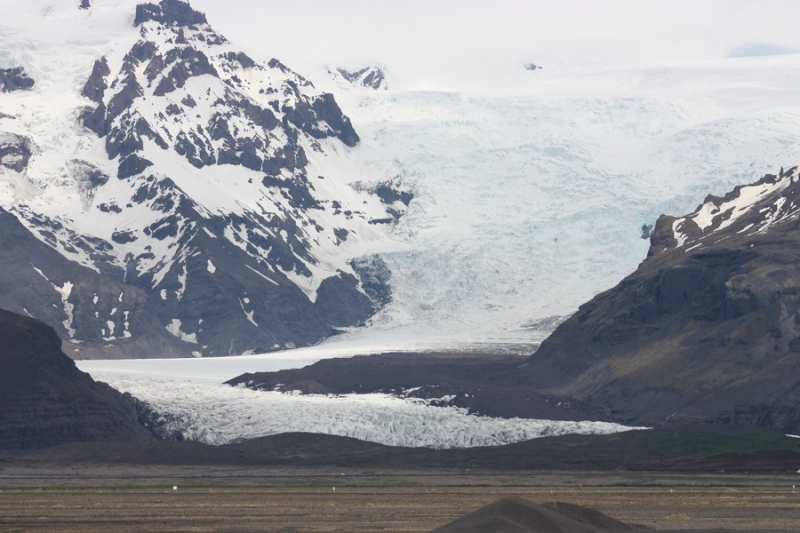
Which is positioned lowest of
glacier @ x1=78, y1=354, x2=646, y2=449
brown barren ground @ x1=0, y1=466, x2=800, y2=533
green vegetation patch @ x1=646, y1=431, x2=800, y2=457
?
brown barren ground @ x1=0, y1=466, x2=800, y2=533

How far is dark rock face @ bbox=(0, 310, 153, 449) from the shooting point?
542 ft

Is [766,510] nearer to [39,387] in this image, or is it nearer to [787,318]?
[39,387]

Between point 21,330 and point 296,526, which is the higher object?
point 21,330

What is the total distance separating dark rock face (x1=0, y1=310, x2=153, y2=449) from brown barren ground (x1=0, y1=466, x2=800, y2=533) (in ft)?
66.4

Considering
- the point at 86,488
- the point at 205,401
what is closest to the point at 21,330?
the point at 205,401

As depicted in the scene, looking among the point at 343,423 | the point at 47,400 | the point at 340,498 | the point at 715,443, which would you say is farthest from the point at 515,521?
the point at 343,423

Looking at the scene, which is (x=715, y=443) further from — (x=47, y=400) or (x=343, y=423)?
(x=47, y=400)

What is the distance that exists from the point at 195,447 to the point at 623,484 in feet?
158

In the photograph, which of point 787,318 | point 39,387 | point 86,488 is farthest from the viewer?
point 787,318

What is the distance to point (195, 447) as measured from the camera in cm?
15875

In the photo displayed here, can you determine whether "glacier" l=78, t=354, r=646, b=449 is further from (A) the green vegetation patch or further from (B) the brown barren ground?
(B) the brown barren ground

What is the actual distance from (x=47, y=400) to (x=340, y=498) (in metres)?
64.5

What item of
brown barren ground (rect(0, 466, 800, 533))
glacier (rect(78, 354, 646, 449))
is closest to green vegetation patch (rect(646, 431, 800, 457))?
glacier (rect(78, 354, 646, 449))

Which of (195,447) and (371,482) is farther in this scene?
(195,447)
